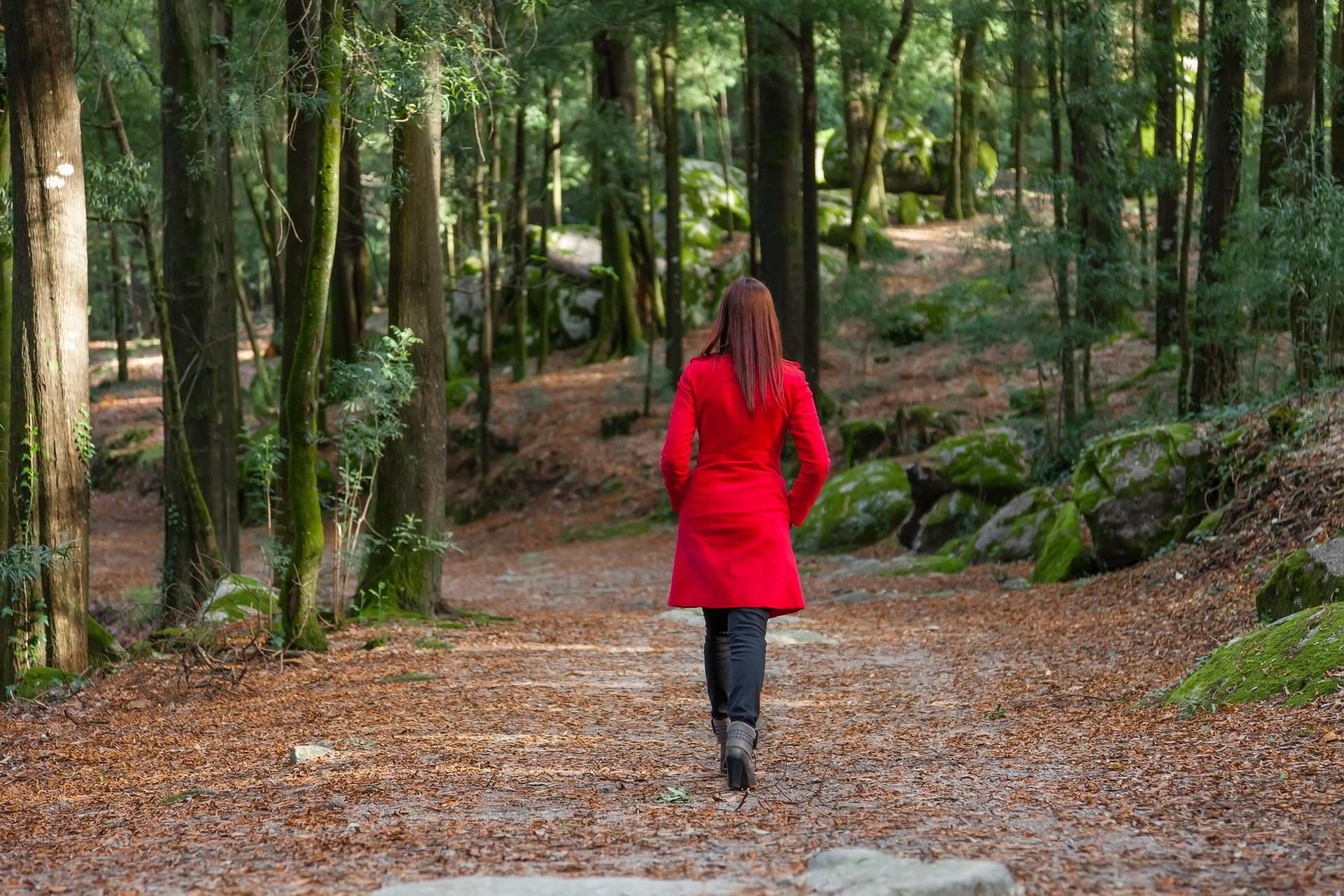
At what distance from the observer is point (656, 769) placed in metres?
5.23

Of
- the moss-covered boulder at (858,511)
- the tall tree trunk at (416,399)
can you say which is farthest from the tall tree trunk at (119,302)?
the moss-covered boulder at (858,511)

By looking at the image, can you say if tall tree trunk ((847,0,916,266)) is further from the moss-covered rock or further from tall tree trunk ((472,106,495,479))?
the moss-covered rock

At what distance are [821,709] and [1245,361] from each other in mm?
8944

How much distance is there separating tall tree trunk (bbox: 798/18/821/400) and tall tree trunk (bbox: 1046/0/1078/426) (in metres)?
3.57

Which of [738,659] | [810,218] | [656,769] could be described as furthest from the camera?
[810,218]

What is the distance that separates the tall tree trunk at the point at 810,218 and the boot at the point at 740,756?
14244 millimetres

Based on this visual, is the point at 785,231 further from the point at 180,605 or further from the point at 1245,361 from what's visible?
the point at 180,605

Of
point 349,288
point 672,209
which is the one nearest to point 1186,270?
point 672,209

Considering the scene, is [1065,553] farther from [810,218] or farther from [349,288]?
[349,288]

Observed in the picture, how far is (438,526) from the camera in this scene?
34.1 ft

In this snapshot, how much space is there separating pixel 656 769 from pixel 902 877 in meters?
2.06

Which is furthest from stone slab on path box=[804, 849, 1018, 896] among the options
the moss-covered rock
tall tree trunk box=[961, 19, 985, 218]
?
tall tree trunk box=[961, 19, 985, 218]

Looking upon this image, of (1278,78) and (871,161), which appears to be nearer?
(1278,78)

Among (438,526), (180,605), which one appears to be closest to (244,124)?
(438,526)
